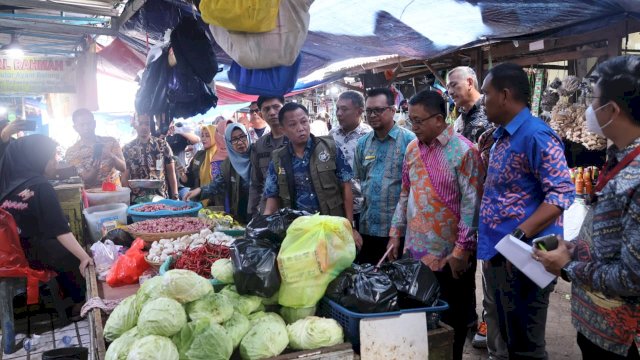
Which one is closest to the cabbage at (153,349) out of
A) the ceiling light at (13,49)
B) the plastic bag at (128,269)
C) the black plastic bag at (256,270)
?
the black plastic bag at (256,270)

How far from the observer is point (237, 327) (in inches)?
73.6

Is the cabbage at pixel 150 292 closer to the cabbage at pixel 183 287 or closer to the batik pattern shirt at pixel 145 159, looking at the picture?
the cabbage at pixel 183 287

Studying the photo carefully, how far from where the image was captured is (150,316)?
1.77 meters

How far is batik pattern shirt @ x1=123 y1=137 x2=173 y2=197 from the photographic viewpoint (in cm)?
592

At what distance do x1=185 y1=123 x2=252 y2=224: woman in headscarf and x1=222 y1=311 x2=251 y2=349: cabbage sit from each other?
9.59 feet

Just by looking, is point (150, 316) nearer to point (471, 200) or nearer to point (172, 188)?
point (471, 200)

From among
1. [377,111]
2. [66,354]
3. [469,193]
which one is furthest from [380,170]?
[66,354]

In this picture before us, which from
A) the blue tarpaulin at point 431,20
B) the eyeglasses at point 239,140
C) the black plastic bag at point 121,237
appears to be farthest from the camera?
the eyeglasses at point 239,140

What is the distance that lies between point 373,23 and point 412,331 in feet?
12.5

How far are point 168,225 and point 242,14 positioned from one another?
207cm

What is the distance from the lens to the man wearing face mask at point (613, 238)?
1.58 metres

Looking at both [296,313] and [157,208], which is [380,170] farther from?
[157,208]

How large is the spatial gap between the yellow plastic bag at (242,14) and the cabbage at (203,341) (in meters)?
1.60

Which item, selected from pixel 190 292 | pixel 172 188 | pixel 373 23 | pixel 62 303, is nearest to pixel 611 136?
pixel 190 292
